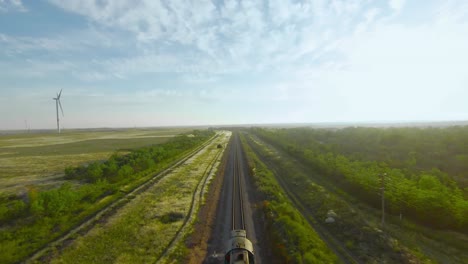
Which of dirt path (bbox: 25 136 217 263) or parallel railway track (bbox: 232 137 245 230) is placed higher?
dirt path (bbox: 25 136 217 263)

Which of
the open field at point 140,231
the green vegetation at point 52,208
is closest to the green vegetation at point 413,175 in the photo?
the open field at point 140,231

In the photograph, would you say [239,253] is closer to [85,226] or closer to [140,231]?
[140,231]

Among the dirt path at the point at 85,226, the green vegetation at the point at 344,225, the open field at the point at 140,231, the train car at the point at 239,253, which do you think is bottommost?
the green vegetation at the point at 344,225

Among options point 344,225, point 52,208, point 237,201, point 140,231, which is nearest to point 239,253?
point 140,231

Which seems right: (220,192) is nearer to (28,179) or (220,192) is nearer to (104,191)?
(104,191)

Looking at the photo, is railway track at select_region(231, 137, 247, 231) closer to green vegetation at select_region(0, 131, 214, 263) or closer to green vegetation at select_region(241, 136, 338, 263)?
green vegetation at select_region(241, 136, 338, 263)

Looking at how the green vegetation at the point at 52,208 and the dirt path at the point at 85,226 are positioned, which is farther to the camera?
the green vegetation at the point at 52,208

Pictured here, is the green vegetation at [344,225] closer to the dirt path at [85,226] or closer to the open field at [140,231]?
the open field at [140,231]

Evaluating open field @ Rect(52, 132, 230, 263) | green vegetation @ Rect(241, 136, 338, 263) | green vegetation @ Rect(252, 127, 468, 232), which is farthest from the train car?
green vegetation @ Rect(252, 127, 468, 232)

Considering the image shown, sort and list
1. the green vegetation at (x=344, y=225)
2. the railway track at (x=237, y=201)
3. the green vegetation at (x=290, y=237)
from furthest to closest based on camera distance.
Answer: the railway track at (x=237, y=201) < the green vegetation at (x=344, y=225) < the green vegetation at (x=290, y=237)

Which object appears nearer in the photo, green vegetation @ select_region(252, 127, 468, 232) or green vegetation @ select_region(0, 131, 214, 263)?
green vegetation @ select_region(0, 131, 214, 263)
